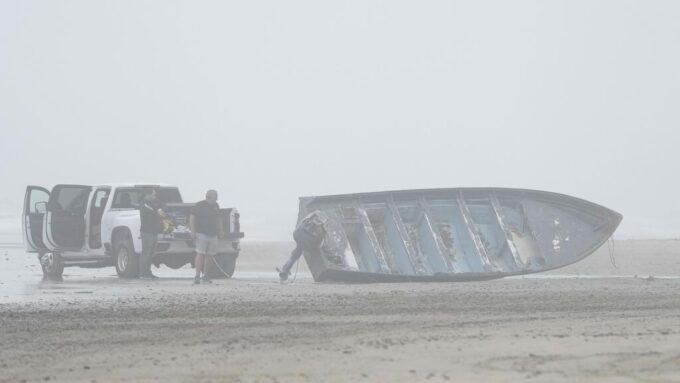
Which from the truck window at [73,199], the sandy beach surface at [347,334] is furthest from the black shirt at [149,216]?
the sandy beach surface at [347,334]

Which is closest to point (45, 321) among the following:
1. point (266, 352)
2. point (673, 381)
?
point (266, 352)

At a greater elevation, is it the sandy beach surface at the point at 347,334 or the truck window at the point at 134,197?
the truck window at the point at 134,197

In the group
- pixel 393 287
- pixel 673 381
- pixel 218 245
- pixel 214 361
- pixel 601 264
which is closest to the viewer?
pixel 673 381

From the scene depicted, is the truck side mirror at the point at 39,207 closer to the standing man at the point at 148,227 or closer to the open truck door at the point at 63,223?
the open truck door at the point at 63,223

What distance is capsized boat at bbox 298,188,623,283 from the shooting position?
69.1 ft

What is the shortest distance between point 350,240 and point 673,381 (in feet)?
45.4

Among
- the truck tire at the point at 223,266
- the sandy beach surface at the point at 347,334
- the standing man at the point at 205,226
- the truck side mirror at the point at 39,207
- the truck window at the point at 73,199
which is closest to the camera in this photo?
the sandy beach surface at the point at 347,334

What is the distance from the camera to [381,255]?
21172 millimetres

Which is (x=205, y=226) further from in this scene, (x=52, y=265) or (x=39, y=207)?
(x=39, y=207)

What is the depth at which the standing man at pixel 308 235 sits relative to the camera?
67.1 ft

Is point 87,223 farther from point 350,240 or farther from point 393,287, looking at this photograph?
point 393,287

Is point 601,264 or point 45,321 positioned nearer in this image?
point 45,321

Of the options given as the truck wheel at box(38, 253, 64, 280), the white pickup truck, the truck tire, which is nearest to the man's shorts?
the white pickup truck

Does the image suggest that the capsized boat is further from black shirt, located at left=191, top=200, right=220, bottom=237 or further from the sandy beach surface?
the sandy beach surface
